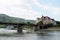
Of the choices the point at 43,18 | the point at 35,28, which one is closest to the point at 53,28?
the point at 35,28

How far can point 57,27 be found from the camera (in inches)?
6176

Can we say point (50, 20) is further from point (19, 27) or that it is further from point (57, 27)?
point (19, 27)

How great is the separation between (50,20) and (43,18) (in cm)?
616

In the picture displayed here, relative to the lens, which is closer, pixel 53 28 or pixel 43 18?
pixel 53 28

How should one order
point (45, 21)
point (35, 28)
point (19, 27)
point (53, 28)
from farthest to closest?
point (45, 21) < point (53, 28) < point (35, 28) < point (19, 27)

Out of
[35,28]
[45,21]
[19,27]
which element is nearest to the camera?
[19,27]

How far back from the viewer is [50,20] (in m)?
191

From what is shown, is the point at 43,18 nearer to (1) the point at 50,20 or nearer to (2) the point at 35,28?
(1) the point at 50,20

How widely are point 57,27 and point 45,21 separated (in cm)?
3041

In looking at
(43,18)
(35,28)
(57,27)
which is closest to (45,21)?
(43,18)

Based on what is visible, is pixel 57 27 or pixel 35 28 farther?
pixel 57 27

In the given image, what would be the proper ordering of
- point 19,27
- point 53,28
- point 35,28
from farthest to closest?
point 53,28 < point 35,28 < point 19,27

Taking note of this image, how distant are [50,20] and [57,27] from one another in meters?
34.1

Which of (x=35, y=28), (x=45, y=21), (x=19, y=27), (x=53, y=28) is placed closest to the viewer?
(x=19, y=27)
